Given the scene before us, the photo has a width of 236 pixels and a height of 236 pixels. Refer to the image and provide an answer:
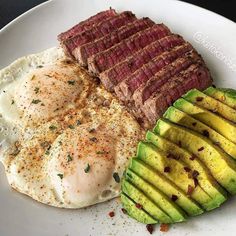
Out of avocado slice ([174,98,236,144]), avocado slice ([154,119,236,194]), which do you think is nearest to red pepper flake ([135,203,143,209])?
avocado slice ([154,119,236,194])

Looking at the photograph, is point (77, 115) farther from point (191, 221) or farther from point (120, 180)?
point (191, 221)

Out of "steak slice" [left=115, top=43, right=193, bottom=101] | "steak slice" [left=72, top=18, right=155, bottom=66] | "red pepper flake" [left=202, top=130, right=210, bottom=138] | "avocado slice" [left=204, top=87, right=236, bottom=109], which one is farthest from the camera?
"steak slice" [left=72, top=18, right=155, bottom=66]

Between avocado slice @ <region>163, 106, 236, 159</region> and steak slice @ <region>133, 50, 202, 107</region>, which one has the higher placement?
steak slice @ <region>133, 50, 202, 107</region>

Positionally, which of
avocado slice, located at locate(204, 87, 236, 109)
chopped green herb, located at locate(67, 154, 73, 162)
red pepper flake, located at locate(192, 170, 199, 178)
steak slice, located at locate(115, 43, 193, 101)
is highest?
steak slice, located at locate(115, 43, 193, 101)

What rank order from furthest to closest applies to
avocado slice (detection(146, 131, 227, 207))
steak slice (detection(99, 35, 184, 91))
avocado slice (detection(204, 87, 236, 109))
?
1. steak slice (detection(99, 35, 184, 91))
2. avocado slice (detection(204, 87, 236, 109))
3. avocado slice (detection(146, 131, 227, 207))

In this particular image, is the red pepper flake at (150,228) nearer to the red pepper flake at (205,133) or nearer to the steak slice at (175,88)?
the red pepper flake at (205,133)

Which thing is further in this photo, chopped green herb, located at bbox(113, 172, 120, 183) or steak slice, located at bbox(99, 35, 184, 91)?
steak slice, located at bbox(99, 35, 184, 91)

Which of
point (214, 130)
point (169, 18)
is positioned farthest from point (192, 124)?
point (169, 18)

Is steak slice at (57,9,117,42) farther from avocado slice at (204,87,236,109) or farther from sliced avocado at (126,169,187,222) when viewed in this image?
sliced avocado at (126,169,187,222)
